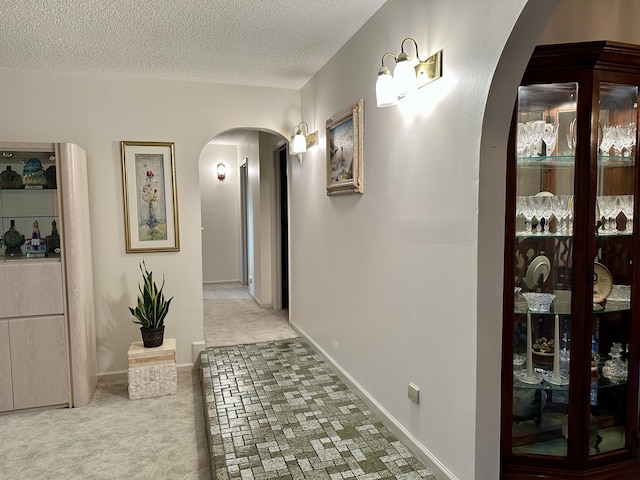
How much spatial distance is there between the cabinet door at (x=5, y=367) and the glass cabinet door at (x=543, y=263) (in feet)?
10.6

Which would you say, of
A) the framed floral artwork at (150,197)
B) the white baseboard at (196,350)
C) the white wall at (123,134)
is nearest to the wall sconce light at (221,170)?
the white wall at (123,134)

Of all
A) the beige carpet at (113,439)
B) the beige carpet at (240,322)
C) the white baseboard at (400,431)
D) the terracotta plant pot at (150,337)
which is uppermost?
the terracotta plant pot at (150,337)

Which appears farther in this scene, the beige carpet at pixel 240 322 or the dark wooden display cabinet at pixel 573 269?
the beige carpet at pixel 240 322

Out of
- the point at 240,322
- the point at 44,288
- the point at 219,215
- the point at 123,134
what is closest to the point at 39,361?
the point at 44,288

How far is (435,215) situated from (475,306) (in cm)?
45

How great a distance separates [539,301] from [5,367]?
3412 millimetres

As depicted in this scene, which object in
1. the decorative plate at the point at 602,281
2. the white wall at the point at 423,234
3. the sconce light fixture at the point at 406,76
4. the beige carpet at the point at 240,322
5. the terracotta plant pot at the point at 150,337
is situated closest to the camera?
the white wall at the point at 423,234

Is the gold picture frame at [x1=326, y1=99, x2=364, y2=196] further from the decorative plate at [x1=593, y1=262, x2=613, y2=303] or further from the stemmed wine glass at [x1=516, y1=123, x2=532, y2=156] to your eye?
the decorative plate at [x1=593, y1=262, x2=613, y2=303]

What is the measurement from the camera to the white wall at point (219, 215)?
24.9 ft

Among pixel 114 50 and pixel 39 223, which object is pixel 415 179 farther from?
pixel 39 223

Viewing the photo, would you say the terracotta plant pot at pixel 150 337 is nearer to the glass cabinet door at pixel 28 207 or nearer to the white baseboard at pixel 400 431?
the glass cabinet door at pixel 28 207

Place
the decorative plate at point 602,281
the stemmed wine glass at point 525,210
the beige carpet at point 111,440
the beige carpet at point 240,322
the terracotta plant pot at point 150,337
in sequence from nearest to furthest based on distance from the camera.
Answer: the stemmed wine glass at point 525,210
the decorative plate at point 602,281
the beige carpet at point 111,440
the terracotta plant pot at point 150,337
the beige carpet at point 240,322

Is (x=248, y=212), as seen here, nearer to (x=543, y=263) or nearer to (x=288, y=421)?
(x=288, y=421)

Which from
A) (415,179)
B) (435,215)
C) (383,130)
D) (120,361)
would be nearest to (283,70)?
(383,130)
